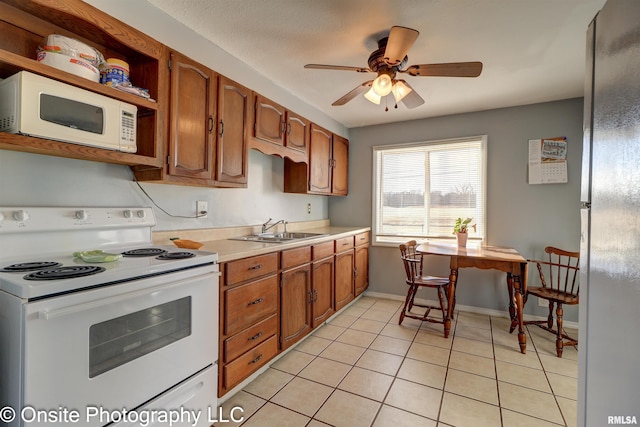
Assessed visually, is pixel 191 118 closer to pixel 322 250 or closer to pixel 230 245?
pixel 230 245

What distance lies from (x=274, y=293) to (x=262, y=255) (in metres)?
0.31

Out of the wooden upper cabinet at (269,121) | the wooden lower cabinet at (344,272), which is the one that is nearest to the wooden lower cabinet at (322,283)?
the wooden lower cabinet at (344,272)

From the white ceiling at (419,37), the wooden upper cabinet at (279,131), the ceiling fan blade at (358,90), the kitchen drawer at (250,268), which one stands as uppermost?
the white ceiling at (419,37)

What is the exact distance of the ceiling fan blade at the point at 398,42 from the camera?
1.47 meters

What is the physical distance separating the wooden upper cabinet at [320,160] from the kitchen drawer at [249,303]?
4.49 ft

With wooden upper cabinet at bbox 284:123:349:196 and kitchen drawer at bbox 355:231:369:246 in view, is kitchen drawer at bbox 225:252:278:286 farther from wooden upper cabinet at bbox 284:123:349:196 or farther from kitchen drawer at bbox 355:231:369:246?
kitchen drawer at bbox 355:231:369:246

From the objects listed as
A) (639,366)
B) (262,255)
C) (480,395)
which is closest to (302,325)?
(262,255)

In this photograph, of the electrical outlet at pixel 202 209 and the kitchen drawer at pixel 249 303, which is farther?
the electrical outlet at pixel 202 209

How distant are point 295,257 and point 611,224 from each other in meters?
1.81

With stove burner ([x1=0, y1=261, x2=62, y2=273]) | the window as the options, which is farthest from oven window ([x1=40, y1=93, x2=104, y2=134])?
the window

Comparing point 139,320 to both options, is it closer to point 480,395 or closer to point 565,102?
point 480,395

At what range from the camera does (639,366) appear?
614mm

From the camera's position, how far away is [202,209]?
218 cm

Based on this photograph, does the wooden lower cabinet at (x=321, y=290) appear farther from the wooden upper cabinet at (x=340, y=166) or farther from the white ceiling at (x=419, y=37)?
the white ceiling at (x=419, y=37)
